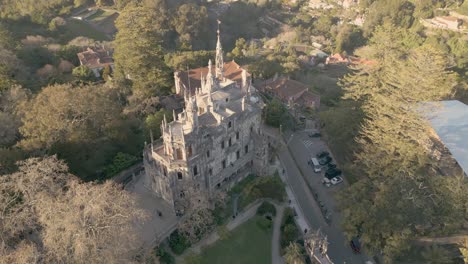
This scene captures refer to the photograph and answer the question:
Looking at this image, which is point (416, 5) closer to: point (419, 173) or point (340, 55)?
point (340, 55)

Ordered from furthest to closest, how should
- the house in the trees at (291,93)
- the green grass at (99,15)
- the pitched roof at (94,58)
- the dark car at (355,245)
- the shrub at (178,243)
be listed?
the green grass at (99,15)
the house in the trees at (291,93)
the pitched roof at (94,58)
the dark car at (355,245)
the shrub at (178,243)

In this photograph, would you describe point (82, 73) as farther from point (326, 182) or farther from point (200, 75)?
point (326, 182)

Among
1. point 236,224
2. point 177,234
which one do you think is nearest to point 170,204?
point 177,234

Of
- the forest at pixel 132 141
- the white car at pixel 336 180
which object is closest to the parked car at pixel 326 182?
the white car at pixel 336 180

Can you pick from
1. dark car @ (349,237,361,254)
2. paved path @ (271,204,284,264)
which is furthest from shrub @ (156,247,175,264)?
dark car @ (349,237,361,254)

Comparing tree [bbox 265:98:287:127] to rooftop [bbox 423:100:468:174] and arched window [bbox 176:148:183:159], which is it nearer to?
rooftop [bbox 423:100:468:174]

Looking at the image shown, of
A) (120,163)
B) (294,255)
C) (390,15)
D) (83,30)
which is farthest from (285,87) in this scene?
(390,15)

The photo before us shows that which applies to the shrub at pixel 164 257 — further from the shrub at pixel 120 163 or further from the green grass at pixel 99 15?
the green grass at pixel 99 15
